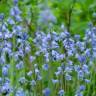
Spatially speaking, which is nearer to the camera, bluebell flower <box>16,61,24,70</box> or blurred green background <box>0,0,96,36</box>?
bluebell flower <box>16,61,24,70</box>

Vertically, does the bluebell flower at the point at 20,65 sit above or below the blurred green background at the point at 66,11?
below

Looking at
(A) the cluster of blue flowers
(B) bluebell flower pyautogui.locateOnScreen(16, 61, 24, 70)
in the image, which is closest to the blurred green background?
(A) the cluster of blue flowers

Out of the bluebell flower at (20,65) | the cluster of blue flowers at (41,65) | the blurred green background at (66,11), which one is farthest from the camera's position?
the blurred green background at (66,11)

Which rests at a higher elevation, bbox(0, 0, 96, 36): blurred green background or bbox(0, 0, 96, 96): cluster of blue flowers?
bbox(0, 0, 96, 36): blurred green background

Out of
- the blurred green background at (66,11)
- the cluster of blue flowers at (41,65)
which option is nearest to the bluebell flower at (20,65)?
the cluster of blue flowers at (41,65)

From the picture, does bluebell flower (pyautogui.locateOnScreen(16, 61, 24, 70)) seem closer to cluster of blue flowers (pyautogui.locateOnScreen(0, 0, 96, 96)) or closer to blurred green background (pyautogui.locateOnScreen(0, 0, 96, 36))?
cluster of blue flowers (pyautogui.locateOnScreen(0, 0, 96, 96))

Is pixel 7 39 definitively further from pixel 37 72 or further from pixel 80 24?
pixel 80 24

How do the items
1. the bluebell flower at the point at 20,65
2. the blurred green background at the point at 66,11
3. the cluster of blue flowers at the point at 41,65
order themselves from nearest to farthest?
the cluster of blue flowers at the point at 41,65
the bluebell flower at the point at 20,65
the blurred green background at the point at 66,11

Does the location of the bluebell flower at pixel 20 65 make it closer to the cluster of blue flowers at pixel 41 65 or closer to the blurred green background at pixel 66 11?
the cluster of blue flowers at pixel 41 65

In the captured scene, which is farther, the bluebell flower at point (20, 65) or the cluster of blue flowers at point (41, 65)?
the bluebell flower at point (20, 65)

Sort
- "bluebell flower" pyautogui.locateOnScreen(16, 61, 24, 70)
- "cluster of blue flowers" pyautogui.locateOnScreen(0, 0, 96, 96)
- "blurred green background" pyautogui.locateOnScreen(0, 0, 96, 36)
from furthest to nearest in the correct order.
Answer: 1. "blurred green background" pyautogui.locateOnScreen(0, 0, 96, 36)
2. "bluebell flower" pyautogui.locateOnScreen(16, 61, 24, 70)
3. "cluster of blue flowers" pyautogui.locateOnScreen(0, 0, 96, 96)

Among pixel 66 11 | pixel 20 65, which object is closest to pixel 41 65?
pixel 20 65

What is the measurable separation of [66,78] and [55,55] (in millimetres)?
147

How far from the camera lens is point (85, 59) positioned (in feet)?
7.45
